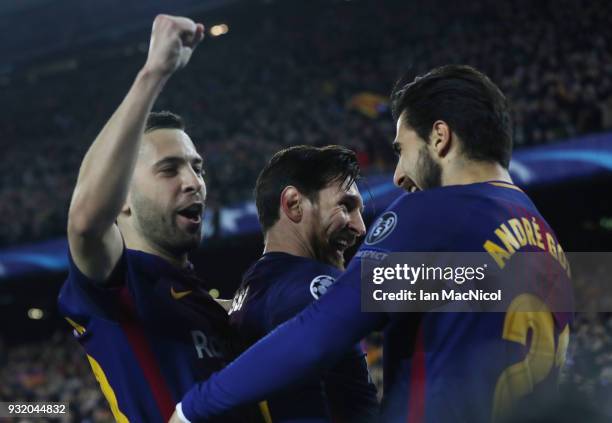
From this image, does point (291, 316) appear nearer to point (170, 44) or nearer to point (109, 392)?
point (109, 392)

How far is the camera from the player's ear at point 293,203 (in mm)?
2787

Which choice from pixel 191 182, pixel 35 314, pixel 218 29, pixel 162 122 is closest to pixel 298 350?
pixel 191 182

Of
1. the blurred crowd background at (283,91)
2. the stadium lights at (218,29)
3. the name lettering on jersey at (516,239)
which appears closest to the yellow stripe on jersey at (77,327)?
the name lettering on jersey at (516,239)

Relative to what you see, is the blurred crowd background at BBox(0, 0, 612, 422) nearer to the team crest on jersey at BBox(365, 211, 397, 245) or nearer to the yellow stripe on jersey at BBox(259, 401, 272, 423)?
the yellow stripe on jersey at BBox(259, 401, 272, 423)

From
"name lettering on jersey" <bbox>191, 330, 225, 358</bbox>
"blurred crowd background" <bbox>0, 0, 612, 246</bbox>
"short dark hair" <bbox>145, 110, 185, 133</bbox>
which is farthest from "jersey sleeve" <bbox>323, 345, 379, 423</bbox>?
"blurred crowd background" <bbox>0, 0, 612, 246</bbox>

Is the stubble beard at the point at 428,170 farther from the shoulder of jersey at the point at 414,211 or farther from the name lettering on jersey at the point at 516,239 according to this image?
the name lettering on jersey at the point at 516,239

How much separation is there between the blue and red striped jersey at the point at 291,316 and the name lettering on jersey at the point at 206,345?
0.09m

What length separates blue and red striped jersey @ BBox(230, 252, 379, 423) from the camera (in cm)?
243

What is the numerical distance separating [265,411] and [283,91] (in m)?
19.0

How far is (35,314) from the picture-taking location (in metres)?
23.4

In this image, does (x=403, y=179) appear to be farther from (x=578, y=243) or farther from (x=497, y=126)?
(x=578, y=243)

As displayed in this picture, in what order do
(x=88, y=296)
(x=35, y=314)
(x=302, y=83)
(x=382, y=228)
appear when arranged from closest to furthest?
1. (x=382, y=228)
2. (x=88, y=296)
3. (x=302, y=83)
4. (x=35, y=314)

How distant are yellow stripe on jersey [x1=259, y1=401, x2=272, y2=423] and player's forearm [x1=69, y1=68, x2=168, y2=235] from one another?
0.84 meters

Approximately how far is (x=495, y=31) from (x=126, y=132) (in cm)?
1700
